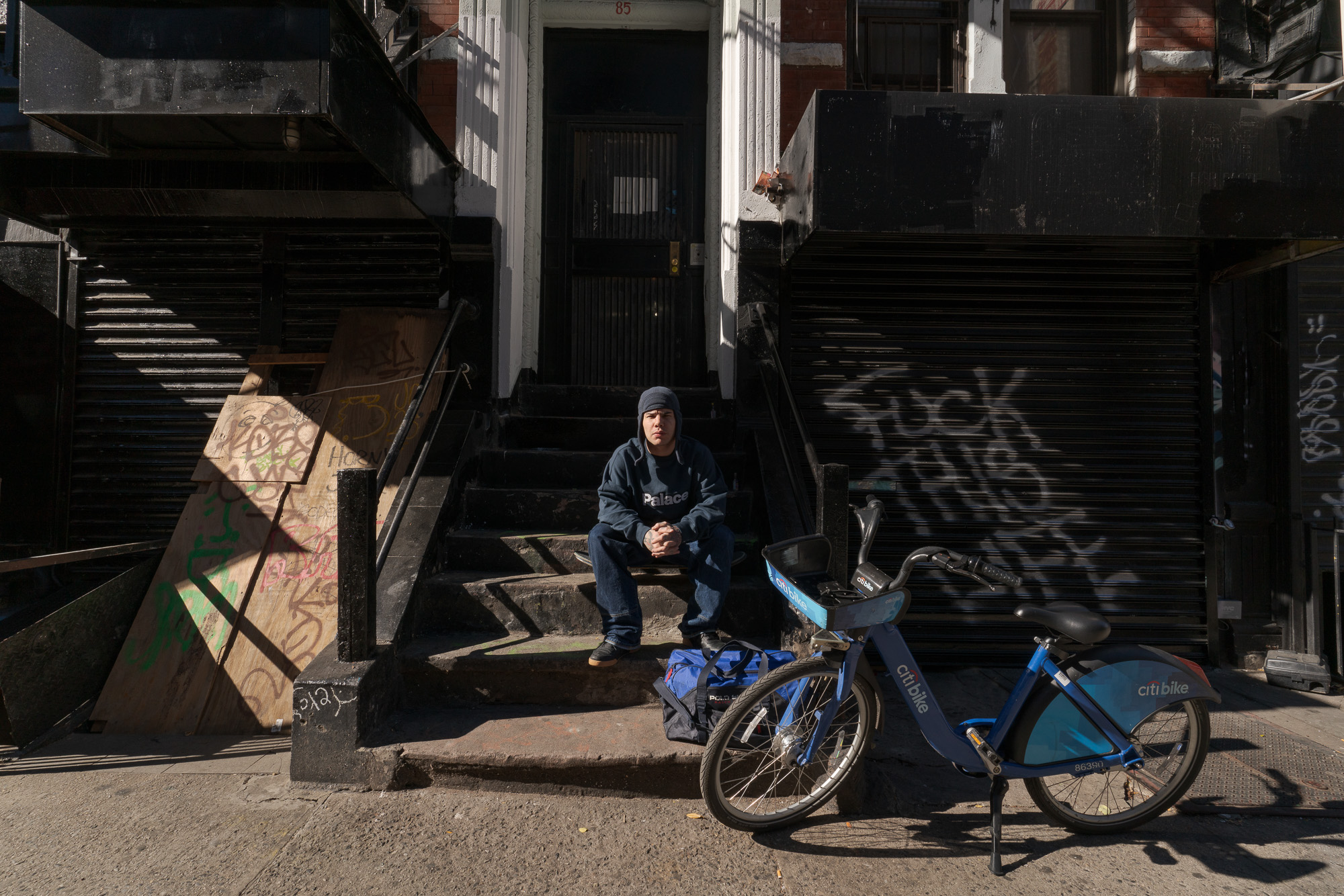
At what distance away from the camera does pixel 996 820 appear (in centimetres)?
271

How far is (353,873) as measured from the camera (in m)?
2.59

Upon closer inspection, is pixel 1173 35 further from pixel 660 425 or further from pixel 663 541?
pixel 663 541

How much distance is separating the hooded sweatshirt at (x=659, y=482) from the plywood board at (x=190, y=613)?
7.83 feet

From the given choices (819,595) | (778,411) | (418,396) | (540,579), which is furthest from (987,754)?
(418,396)

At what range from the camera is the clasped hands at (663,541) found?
3449mm

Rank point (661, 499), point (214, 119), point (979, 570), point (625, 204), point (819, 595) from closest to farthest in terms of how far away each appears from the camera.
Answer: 1. point (979, 570)
2. point (819, 595)
3. point (661, 499)
4. point (214, 119)
5. point (625, 204)

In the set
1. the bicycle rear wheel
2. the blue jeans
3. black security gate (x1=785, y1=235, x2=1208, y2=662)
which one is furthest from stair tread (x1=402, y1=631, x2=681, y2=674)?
black security gate (x1=785, y1=235, x2=1208, y2=662)

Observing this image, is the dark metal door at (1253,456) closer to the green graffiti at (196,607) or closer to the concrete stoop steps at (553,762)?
the concrete stoop steps at (553,762)

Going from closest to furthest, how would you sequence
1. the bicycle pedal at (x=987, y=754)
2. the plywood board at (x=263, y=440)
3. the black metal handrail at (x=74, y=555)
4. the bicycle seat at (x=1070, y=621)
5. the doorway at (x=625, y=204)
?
the bicycle seat at (x=1070, y=621)
the bicycle pedal at (x=987, y=754)
the black metal handrail at (x=74, y=555)
the plywood board at (x=263, y=440)
the doorway at (x=625, y=204)

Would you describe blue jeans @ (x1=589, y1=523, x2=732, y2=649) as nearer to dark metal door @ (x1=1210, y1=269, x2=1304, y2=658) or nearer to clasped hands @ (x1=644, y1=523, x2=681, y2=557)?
clasped hands @ (x1=644, y1=523, x2=681, y2=557)

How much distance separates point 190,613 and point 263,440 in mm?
1225

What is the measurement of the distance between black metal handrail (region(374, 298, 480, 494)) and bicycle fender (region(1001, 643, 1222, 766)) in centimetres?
315

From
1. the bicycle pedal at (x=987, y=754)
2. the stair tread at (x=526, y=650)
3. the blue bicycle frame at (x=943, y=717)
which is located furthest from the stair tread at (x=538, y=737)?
the bicycle pedal at (x=987, y=754)

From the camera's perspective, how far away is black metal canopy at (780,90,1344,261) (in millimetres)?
3996
